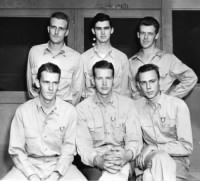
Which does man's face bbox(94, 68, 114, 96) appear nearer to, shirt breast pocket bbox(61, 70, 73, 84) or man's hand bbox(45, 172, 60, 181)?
shirt breast pocket bbox(61, 70, 73, 84)

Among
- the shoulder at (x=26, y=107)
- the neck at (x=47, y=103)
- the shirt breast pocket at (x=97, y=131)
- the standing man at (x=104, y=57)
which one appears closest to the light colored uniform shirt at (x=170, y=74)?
the standing man at (x=104, y=57)

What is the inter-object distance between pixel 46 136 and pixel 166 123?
111 cm

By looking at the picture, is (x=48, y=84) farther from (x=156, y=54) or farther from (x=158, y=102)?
(x=156, y=54)

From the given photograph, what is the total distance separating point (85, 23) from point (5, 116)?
4.71 ft

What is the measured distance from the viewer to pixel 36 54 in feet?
13.4

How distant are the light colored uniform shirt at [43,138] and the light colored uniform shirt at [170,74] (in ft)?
3.40

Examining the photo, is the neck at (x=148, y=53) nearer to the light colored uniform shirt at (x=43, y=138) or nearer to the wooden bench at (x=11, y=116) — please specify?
the wooden bench at (x=11, y=116)

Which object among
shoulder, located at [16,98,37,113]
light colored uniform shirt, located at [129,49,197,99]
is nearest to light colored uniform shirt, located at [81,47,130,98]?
light colored uniform shirt, located at [129,49,197,99]

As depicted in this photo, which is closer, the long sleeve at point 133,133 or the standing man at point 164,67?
the long sleeve at point 133,133

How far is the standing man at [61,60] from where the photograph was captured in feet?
13.2

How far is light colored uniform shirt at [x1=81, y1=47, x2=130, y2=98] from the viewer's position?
Answer: 163 inches

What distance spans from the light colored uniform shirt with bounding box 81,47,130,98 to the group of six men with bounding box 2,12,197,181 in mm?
10

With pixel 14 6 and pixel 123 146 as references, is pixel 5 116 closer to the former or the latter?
pixel 14 6

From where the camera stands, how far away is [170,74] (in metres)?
4.23
